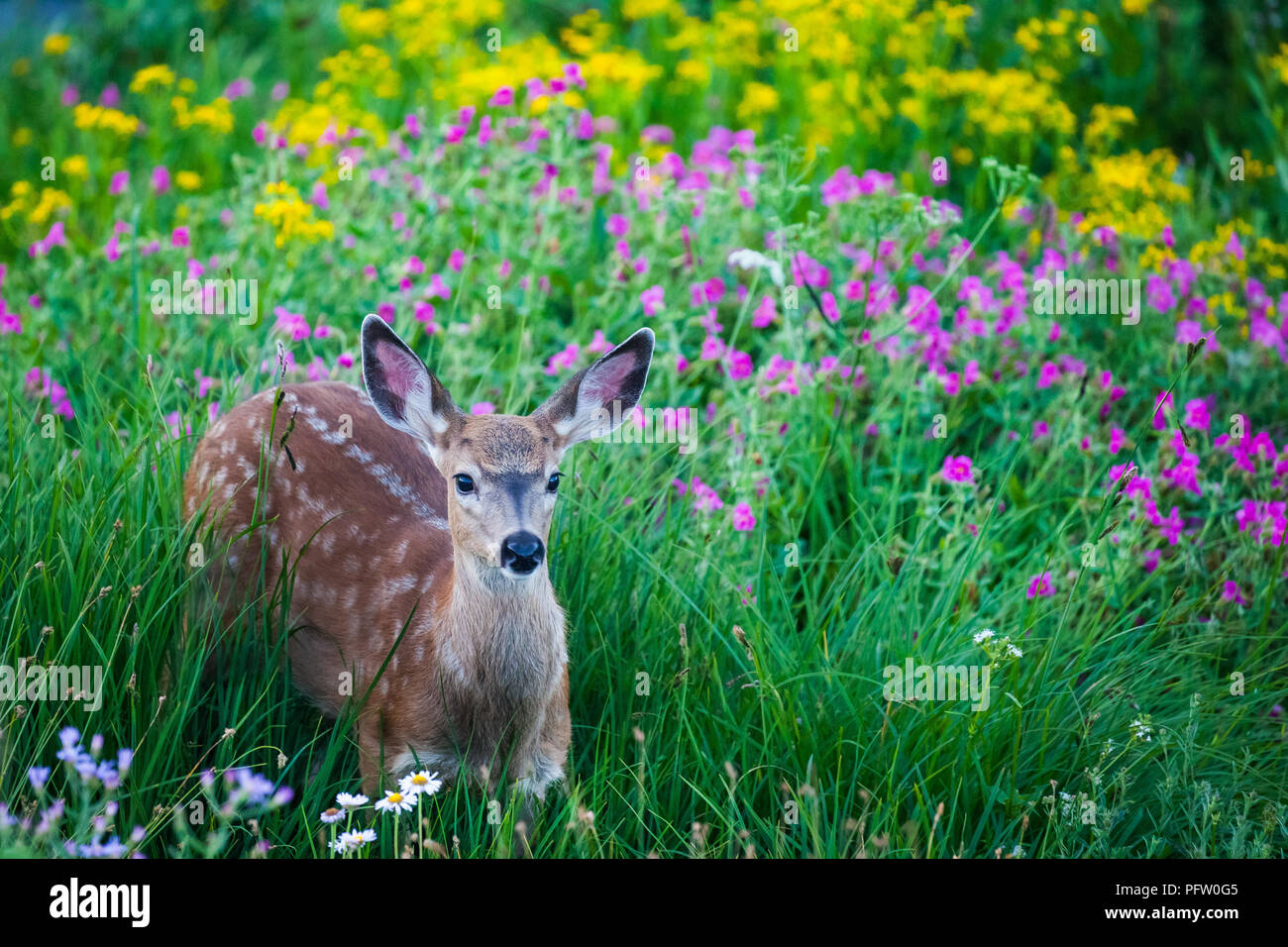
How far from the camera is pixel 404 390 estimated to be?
389 centimetres

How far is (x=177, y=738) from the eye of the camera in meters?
3.51

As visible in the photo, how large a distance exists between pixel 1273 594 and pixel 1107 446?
0.84 metres

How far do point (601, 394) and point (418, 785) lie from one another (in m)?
1.27

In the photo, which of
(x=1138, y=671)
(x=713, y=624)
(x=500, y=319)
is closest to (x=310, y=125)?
(x=500, y=319)

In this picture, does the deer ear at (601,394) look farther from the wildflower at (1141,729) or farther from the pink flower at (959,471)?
the wildflower at (1141,729)

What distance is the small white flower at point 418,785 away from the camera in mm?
3326

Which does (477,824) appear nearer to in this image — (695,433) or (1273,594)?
(695,433)

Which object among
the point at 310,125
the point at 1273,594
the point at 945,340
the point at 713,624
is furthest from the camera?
the point at 310,125

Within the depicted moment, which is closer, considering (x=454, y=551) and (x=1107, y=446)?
(x=454, y=551)

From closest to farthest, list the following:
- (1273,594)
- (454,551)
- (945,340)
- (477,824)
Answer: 1. (477,824)
2. (454,551)
3. (1273,594)
4. (945,340)

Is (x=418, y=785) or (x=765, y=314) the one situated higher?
(x=765, y=314)
